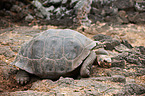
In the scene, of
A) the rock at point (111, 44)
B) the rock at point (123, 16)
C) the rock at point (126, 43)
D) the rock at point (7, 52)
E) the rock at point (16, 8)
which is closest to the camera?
the rock at point (7, 52)

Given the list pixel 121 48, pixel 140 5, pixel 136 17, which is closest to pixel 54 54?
pixel 121 48

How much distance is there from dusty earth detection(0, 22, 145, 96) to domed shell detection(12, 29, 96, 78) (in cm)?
30

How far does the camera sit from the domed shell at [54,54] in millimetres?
2955

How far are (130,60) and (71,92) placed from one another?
185 cm

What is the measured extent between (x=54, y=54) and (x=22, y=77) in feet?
2.71

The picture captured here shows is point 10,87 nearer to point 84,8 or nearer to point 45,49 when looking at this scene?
point 45,49

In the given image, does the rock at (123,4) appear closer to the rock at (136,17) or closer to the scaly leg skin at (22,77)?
the rock at (136,17)

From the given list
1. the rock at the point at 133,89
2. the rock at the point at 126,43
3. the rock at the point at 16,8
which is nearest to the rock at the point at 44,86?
the rock at the point at 133,89

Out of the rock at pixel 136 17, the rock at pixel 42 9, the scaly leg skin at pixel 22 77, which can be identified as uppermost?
the rock at pixel 42 9

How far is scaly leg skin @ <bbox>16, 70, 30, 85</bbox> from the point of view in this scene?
3064 mm

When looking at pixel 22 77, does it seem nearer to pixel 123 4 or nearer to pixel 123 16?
pixel 123 16

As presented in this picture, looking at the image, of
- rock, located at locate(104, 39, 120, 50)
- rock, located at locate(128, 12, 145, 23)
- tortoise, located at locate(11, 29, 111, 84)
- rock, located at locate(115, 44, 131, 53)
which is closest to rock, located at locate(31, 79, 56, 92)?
tortoise, located at locate(11, 29, 111, 84)

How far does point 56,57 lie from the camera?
2.96 metres

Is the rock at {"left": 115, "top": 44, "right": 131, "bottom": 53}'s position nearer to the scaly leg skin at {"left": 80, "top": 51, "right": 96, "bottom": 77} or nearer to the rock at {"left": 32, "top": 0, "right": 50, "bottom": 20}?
the scaly leg skin at {"left": 80, "top": 51, "right": 96, "bottom": 77}
